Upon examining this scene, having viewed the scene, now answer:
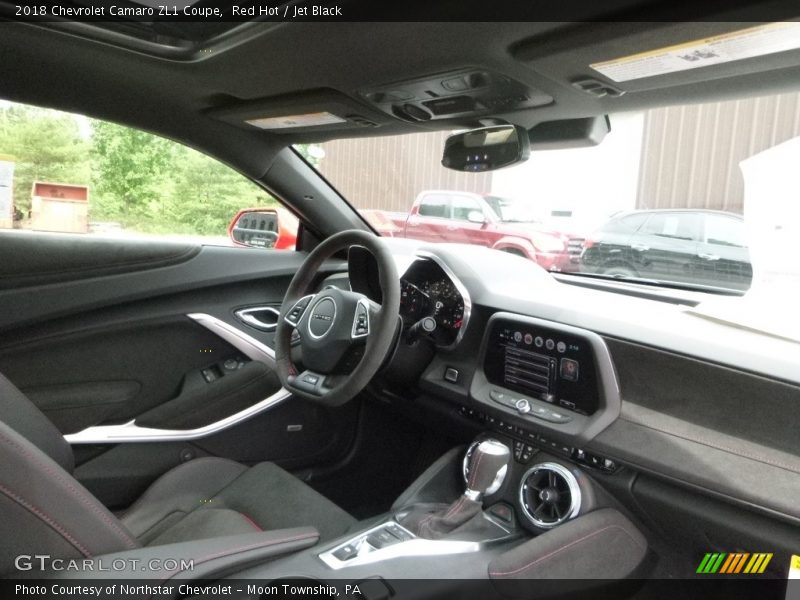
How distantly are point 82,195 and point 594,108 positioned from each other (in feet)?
6.30

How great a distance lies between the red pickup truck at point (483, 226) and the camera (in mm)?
2441

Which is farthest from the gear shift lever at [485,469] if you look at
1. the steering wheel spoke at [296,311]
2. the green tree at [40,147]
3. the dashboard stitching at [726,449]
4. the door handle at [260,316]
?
the green tree at [40,147]

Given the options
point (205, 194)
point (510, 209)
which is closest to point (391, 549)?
point (510, 209)

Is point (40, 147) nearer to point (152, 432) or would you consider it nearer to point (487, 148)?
point (152, 432)

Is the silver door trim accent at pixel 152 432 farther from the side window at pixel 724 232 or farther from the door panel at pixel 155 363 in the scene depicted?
the side window at pixel 724 232

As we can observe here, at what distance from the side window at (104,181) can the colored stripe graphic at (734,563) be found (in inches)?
84.8

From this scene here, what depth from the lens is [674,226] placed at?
1952mm

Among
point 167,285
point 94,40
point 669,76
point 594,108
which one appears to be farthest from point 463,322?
point 94,40

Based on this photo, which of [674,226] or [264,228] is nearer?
[674,226]

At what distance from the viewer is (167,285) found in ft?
7.97

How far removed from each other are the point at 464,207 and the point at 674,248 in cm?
110

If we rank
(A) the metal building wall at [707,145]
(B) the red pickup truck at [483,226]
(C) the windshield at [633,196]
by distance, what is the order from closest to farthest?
(C) the windshield at [633,196] → (A) the metal building wall at [707,145] → (B) the red pickup truck at [483,226]

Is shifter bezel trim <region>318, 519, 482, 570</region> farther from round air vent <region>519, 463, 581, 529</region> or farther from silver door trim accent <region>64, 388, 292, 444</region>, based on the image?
silver door trim accent <region>64, 388, 292, 444</region>

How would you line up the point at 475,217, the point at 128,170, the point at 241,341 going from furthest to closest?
the point at 475,217 → the point at 241,341 → the point at 128,170
